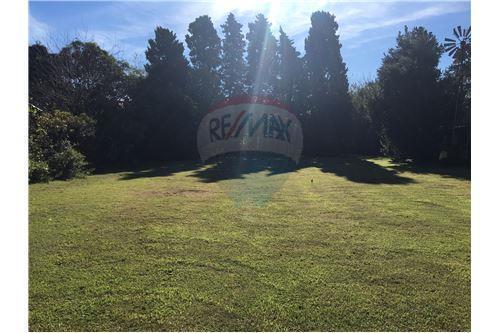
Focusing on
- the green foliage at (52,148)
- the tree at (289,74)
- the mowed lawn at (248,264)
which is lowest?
the mowed lawn at (248,264)

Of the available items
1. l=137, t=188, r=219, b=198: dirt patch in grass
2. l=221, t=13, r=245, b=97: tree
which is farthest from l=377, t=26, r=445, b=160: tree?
l=137, t=188, r=219, b=198: dirt patch in grass

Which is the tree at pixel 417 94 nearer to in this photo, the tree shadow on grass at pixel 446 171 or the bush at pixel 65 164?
the tree shadow on grass at pixel 446 171

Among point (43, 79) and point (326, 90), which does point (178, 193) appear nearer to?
point (43, 79)

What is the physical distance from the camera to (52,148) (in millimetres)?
11188

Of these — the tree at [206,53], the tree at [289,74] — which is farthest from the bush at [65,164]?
the tree at [289,74]

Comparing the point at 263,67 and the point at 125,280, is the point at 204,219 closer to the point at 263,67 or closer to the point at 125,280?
the point at 125,280

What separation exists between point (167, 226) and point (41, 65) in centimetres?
1795

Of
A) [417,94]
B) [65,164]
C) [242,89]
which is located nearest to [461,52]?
[417,94]

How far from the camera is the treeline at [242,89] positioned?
702 inches

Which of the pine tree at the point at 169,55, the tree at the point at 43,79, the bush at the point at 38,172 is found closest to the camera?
the bush at the point at 38,172

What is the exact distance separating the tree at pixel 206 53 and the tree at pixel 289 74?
3.93m

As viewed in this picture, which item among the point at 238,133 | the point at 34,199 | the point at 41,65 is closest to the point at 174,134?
the point at 238,133

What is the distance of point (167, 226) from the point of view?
5.18 m

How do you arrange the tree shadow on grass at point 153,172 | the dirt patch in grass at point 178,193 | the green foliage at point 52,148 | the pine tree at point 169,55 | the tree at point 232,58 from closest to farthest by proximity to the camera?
the dirt patch in grass at point 178,193, the green foliage at point 52,148, the tree shadow on grass at point 153,172, the pine tree at point 169,55, the tree at point 232,58
